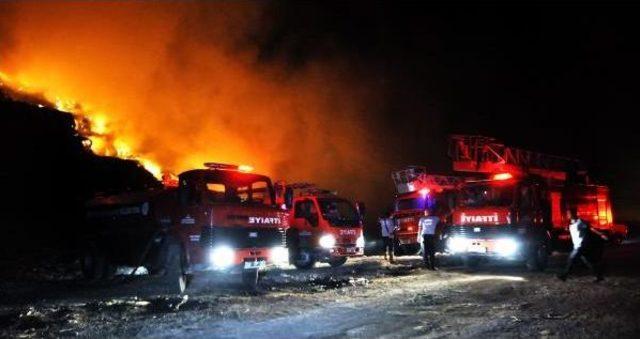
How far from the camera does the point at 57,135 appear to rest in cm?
2553

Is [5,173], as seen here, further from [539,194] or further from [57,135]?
[539,194]

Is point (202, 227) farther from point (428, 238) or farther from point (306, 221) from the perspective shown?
point (428, 238)

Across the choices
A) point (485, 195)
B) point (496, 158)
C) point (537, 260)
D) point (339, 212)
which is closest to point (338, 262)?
point (339, 212)

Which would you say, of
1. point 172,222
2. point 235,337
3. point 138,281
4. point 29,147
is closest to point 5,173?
point 29,147

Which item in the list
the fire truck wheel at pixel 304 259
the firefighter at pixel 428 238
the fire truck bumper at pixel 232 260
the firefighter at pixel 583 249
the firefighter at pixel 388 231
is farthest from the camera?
the firefighter at pixel 388 231

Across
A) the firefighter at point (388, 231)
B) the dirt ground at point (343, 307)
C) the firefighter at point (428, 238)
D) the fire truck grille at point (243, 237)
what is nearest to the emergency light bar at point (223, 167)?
the fire truck grille at point (243, 237)

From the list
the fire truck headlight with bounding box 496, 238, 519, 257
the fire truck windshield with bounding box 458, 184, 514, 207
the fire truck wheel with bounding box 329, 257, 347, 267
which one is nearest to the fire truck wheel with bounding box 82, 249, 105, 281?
the fire truck wheel with bounding box 329, 257, 347, 267

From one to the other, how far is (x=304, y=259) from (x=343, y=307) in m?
6.78

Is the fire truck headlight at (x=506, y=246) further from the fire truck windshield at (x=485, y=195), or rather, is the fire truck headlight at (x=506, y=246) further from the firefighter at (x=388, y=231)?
the firefighter at (x=388, y=231)

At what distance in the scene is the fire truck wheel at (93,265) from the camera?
1201 centimetres

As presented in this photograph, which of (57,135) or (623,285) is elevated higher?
(57,135)

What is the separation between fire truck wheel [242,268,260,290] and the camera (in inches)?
392

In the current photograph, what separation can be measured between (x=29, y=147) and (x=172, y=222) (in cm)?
1775

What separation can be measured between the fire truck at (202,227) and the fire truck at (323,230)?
3.42 meters
